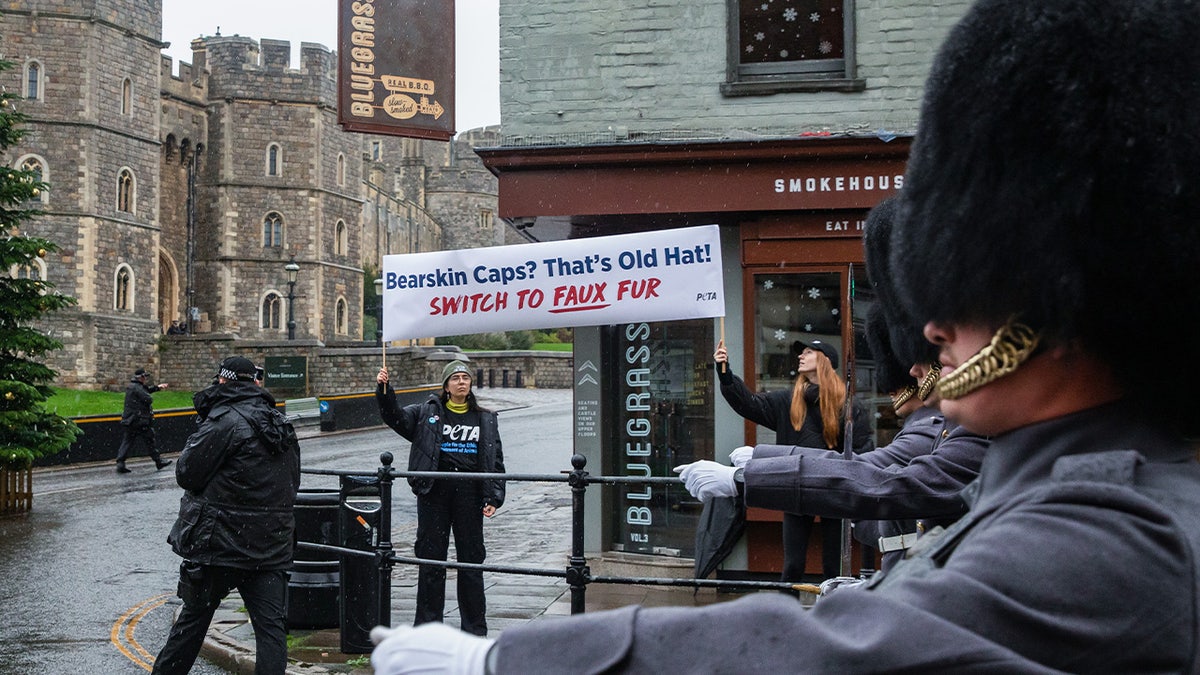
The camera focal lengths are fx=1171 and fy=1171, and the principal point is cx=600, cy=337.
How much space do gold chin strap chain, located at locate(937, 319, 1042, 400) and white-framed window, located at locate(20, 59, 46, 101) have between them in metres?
48.7

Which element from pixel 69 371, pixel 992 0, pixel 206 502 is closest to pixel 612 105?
pixel 206 502

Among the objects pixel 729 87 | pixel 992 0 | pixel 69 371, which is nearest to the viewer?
pixel 992 0

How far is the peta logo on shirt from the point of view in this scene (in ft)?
27.1

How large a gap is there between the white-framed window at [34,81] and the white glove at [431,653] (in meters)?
48.6

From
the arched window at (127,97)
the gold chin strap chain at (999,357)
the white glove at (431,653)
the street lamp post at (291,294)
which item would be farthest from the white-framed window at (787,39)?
the arched window at (127,97)

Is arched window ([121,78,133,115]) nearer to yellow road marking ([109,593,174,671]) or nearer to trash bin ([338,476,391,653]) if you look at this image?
yellow road marking ([109,593,174,671])

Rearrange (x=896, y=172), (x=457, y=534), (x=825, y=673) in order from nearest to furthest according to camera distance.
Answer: (x=825, y=673)
(x=457, y=534)
(x=896, y=172)

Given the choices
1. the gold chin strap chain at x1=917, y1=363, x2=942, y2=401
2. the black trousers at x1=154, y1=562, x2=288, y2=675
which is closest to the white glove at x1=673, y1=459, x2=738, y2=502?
the gold chin strap chain at x1=917, y1=363, x2=942, y2=401

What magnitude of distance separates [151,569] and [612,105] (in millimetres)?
6255

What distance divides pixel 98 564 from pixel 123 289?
38.9 meters

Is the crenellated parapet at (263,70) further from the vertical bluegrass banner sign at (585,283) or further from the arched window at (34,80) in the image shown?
the vertical bluegrass banner sign at (585,283)

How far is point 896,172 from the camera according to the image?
9.20m

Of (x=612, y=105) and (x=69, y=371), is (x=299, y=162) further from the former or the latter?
(x=612, y=105)

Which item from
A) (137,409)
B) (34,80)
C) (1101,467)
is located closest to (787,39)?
(1101,467)
